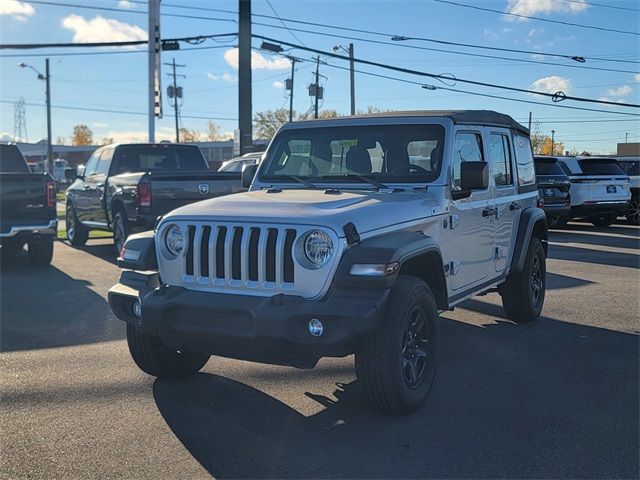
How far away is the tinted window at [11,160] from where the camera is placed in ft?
36.9

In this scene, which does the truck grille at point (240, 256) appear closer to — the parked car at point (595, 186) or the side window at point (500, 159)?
the side window at point (500, 159)

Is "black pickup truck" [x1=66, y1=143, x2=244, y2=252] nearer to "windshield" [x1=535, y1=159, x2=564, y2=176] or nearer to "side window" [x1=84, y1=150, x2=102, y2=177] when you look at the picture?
"side window" [x1=84, y1=150, x2=102, y2=177]

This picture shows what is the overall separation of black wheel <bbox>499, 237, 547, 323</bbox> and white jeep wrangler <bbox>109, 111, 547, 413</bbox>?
2.76ft

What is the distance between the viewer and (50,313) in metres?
7.38

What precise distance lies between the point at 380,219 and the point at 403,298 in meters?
0.56

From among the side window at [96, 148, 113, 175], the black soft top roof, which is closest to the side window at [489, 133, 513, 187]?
the black soft top roof

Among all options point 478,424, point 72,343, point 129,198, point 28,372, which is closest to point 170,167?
point 129,198

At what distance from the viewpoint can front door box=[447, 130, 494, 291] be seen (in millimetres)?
5211

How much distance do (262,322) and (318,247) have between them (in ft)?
1.88

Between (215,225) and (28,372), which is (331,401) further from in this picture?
(28,372)

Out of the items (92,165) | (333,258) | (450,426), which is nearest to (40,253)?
(92,165)

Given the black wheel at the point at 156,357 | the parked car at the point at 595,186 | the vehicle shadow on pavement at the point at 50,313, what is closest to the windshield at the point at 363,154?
the black wheel at the point at 156,357

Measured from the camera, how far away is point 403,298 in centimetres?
408

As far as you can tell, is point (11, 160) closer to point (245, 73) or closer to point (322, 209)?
point (245, 73)
